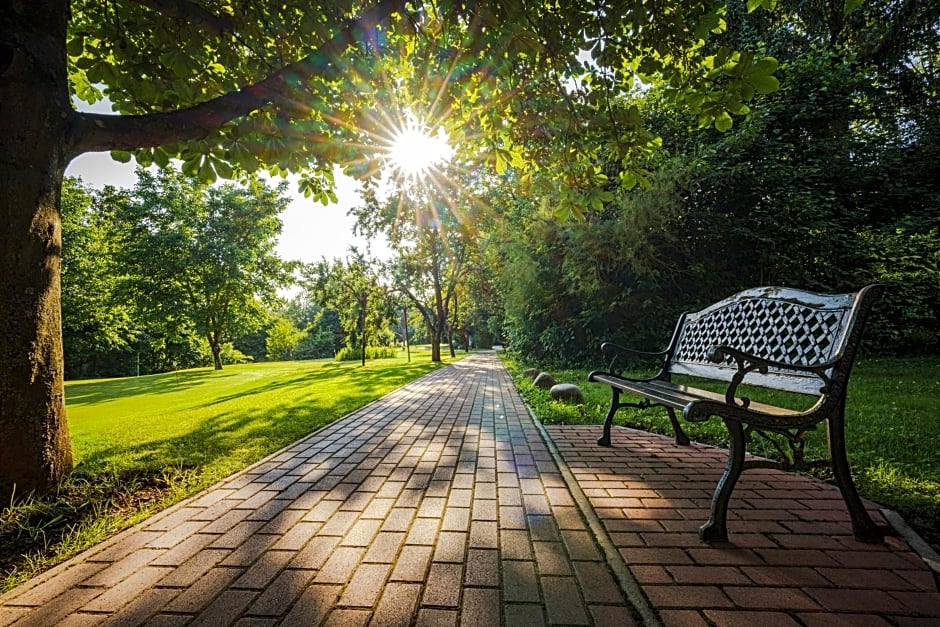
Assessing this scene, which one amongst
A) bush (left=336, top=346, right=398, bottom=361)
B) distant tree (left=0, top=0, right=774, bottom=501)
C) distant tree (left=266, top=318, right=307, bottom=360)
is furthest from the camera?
distant tree (left=266, top=318, right=307, bottom=360)

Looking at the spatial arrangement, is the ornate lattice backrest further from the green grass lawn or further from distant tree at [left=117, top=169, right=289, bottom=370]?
distant tree at [left=117, top=169, right=289, bottom=370]

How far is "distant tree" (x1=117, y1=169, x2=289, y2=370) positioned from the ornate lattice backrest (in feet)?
73.0

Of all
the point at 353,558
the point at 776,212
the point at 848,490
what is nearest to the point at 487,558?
the point at 353,558

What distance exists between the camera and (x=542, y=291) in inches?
455

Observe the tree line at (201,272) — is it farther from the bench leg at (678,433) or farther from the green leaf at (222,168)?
the bench leg at (678,433)

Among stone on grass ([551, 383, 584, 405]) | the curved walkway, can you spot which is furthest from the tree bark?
stone on grass ([551, 383, 584, 405])

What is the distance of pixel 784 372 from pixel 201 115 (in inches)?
176

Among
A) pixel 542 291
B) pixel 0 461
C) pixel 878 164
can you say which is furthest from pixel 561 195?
pixel 878 164

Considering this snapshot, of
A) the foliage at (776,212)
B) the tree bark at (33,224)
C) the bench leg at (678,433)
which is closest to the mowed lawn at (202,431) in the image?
the tree bark at (33,224)

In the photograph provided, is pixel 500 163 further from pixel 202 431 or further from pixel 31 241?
pixel 202 431

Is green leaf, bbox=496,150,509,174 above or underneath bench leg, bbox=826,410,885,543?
above

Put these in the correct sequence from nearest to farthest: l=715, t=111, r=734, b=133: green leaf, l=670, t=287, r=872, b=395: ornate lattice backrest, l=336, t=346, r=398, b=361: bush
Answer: l=670, t=287, r=872, b=395: ornate lattice backrest
l=715, t=111, r=734, b=133: green leaf
l=336, t=346, r=398, b=361: bush

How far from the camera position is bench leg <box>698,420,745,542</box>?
194 cm

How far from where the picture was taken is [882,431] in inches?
149
